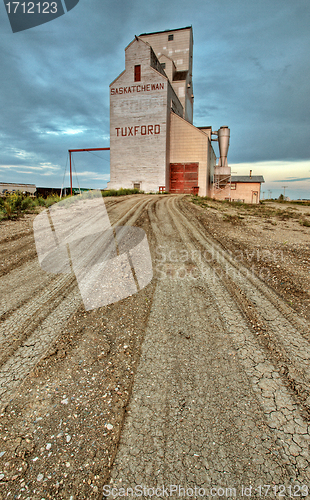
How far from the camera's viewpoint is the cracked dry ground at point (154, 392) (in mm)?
1944

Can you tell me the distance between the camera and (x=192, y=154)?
27.1 metres

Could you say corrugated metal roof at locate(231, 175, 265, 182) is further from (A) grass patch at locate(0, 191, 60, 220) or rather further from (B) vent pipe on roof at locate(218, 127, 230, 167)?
(A) grass patch at locate(0, 191, 60, 220)

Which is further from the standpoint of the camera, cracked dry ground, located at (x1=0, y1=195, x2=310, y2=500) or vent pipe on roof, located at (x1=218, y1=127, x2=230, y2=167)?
vent pipe on roof, located at (x1=218, y1=127, x2=230, y2=167)

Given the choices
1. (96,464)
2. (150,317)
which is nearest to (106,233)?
(150,317)

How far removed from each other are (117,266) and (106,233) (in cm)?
275

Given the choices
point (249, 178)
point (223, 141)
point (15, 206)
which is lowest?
point (15, 206)

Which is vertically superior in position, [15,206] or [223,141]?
[223,141]

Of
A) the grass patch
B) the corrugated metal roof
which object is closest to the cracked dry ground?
the grass patch

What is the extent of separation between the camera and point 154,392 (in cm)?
265

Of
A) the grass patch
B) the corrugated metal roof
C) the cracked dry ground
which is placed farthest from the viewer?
the corrugated metal roof

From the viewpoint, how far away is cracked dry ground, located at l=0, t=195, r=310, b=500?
1.94m

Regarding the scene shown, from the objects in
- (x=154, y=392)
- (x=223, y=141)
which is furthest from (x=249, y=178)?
(x=154, y=392)

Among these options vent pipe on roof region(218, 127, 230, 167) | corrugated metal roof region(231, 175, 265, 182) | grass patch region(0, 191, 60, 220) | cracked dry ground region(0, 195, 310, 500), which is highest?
vent pipe on roof region(218, 127, 230, 167)

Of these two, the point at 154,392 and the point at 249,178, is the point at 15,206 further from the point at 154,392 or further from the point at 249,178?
the point at 249,178
